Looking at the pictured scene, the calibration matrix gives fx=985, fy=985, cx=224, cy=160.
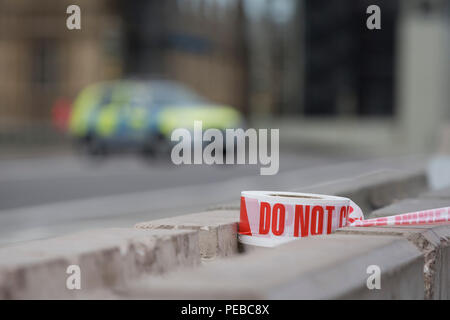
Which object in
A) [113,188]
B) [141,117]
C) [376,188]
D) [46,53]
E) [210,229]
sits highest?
[46,53]

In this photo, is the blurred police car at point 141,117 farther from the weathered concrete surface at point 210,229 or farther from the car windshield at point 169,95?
the weathered concrete surface at point 210,229

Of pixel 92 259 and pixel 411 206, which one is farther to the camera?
pixel 411 206

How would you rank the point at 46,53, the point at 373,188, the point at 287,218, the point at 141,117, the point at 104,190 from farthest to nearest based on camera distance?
1. the point at 46,53
2. the point at 141,117
3. the point at 104,190
4. the point at 373,188
5. the point at 287,218

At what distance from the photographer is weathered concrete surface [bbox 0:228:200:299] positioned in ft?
8.04

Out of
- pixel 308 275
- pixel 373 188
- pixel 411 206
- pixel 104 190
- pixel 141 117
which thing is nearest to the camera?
pixel 308 275

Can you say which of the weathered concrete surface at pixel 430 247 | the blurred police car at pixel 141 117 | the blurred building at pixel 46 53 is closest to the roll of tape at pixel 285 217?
the weathered concrete surface at pixel 430 247

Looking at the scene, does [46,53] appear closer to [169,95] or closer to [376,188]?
[169,95]

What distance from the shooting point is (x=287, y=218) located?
370cm

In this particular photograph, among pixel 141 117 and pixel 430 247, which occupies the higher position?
pixel 430 247

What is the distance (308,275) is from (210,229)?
1017 mm

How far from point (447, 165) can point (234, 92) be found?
37.0m

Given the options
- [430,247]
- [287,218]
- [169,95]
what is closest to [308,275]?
[430,247]

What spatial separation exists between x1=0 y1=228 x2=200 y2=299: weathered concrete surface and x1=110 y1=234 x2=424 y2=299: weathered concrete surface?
0.20ft

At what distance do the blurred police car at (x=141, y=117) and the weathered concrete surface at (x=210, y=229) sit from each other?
14724 millimetres
